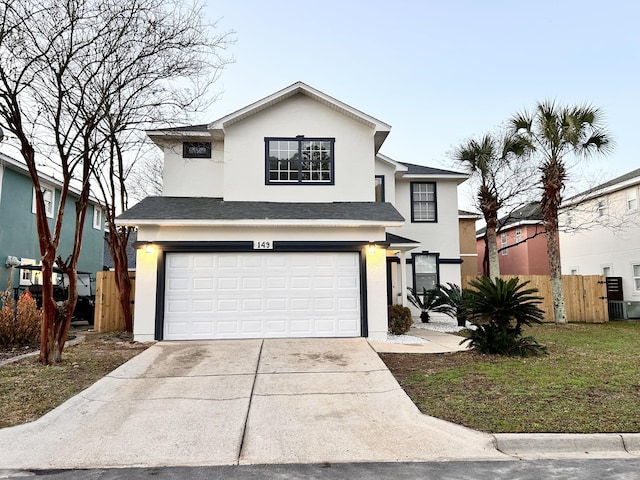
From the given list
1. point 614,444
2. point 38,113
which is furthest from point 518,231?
point 38,113

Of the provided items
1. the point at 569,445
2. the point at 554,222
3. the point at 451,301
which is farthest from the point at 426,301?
the point at 569,445

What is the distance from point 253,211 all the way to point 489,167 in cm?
1096

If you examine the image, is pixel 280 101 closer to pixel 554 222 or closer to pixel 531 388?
pixel 531 388

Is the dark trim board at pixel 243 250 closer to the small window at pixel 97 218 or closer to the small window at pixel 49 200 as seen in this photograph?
the small window at pixel 49 200

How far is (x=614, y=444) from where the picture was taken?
4594mm

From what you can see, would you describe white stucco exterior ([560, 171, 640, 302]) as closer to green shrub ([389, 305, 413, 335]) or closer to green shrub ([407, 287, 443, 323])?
green shrub ([407, 287, 443, 323])

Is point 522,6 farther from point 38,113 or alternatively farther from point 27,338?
point 27,338

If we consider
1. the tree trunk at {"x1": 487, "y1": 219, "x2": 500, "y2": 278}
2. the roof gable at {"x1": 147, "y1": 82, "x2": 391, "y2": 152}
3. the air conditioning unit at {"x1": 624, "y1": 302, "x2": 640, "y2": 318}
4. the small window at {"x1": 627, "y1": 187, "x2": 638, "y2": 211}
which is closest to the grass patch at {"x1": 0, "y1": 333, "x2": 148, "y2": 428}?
the roof gable at {"x1": 147, "y1": 82, "x2": 391, "y2": 152}

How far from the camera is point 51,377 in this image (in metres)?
7.14

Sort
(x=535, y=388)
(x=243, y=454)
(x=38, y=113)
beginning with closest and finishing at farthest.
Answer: (x=243, y=454) → (x=535, y=388) → (x=38, y=113)

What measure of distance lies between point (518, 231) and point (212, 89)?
71.8 feet

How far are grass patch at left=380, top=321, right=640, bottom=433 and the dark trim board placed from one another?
2082mm

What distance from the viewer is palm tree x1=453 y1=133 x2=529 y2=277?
55.9ft

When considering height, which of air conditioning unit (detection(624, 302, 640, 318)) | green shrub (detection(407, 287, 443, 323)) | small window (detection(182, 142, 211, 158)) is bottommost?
air conditioning unit (detection(624, 302, 640, 318))
